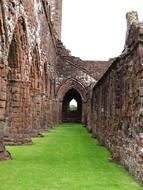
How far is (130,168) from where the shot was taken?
8.58m

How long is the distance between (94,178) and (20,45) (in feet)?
27.8

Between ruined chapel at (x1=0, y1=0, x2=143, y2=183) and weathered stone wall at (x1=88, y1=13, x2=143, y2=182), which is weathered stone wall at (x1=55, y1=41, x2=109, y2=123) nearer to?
ruined chapel at (x1=0, y1=0, x2=143, y2=183)

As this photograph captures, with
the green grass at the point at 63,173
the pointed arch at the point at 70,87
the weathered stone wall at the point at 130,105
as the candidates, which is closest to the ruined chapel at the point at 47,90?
the weathered stone wall at the point at 130,105

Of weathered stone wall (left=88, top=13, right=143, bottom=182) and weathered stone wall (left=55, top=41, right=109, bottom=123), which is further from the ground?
weathered stone wall (left=55, top=41, right=109, bottom=123)

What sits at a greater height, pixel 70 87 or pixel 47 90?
pixel 70 87

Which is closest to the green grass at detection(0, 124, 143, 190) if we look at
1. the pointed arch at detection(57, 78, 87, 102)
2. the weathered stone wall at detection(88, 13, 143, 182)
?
the weathered stone wall at detection(88, 13, 143, 182)

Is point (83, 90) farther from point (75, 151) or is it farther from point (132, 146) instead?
point (132, 146)

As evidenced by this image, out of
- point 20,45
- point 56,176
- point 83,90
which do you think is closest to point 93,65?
point 83,90

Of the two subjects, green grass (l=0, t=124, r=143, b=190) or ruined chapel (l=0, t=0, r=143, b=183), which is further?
ruined chapel (l=0, t=0, r=143, b=183)

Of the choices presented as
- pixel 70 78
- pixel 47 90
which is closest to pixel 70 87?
pixel 70 78

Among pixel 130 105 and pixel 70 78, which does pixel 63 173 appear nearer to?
pixel 130 105

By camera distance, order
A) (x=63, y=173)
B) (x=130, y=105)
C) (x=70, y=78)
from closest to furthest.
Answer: (x=63, y=173), (x=130, y=105), (x=70, y=78)

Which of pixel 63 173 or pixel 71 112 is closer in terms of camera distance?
pixel 63 173

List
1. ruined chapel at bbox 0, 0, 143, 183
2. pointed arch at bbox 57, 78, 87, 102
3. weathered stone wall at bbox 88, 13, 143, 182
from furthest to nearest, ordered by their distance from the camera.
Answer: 1. pointed arch at bbox 57, 78, 87, 102
2. ruined chapel at bbox 0, 0, 143, 183
3. weathered stone wall at bbox 88, 13, 143, 182
